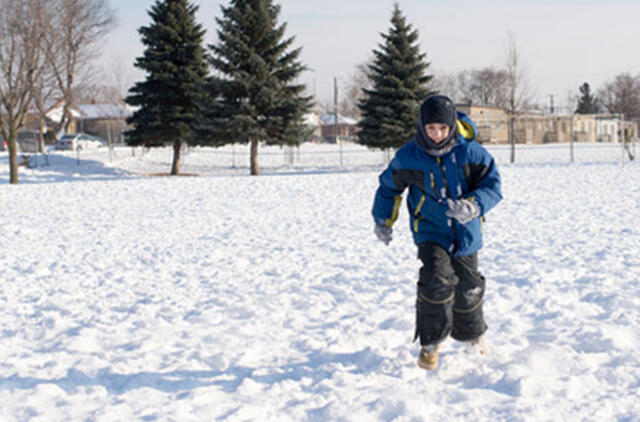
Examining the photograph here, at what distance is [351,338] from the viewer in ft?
15.1

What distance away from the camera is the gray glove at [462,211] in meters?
3.51

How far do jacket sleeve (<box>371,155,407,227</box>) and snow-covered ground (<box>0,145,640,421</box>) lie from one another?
92cm

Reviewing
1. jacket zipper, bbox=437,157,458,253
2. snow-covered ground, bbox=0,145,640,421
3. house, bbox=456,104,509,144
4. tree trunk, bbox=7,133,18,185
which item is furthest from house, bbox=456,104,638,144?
jacket zipper, bbox=437,157,458,253

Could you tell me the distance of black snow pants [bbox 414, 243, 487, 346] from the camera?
3727 millimetres

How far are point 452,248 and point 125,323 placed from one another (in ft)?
9.49

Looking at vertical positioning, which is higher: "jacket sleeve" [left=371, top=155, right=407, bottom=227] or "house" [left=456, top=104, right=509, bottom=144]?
"house" [left=456, top=104, right=509, bottom=144]

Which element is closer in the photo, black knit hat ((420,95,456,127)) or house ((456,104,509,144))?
black knit hat ((420,95,456,127))

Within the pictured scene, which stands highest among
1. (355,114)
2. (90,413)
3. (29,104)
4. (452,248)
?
(355,114)

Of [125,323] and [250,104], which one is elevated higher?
[250,104]

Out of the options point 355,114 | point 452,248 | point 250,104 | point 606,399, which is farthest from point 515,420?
point 355,114

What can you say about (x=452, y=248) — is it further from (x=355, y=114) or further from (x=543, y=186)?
(x=355, y=114)

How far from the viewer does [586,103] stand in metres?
105

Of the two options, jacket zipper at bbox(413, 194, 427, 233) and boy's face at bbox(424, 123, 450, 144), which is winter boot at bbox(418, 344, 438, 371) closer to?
jacket zipper at bbox(413, 194, 427, 233)

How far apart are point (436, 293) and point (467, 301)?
0.96ft
